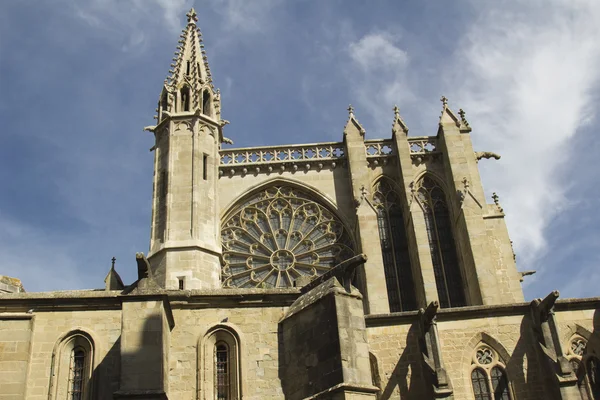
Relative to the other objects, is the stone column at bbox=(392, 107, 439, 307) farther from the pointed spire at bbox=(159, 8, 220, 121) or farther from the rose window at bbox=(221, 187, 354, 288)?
the pointed spire at bbox=(159, 8, 220, 121)

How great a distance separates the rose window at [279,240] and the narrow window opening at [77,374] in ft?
33.1

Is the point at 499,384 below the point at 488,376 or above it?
below

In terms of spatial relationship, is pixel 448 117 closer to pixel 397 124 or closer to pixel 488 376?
pixel 397 124

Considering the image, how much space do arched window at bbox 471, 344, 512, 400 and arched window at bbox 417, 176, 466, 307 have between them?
6599mm

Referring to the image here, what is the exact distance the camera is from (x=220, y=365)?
1234 cm

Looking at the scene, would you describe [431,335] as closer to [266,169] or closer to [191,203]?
[191,203]

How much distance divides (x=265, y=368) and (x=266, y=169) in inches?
507

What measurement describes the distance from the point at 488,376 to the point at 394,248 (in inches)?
331

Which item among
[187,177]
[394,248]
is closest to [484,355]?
[394,248]

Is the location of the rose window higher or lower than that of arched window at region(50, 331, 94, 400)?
higher

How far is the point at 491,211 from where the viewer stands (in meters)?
22.8

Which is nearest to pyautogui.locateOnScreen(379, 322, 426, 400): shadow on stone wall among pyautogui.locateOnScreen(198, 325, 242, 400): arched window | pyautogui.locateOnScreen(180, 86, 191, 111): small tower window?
pyautogui.locateOnScreen(198, 325, 242, 400): arched window

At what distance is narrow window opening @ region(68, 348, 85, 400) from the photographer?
12062 mm

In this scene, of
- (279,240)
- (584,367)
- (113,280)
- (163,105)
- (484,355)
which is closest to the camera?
(584,367)
